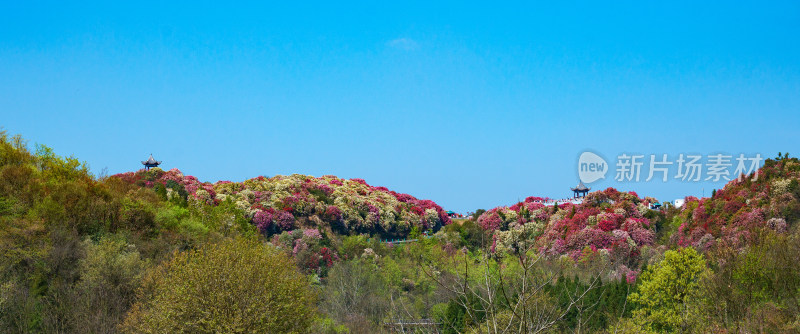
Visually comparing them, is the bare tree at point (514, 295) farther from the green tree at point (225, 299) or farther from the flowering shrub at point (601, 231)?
the green tree at point (225, 299)

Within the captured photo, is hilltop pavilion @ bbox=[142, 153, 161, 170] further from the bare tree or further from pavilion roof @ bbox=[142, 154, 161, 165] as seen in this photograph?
the bare tree

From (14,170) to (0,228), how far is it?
9.98 meters

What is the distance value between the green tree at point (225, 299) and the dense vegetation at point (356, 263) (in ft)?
0.25

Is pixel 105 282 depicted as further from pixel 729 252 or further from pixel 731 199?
pixel 731 199

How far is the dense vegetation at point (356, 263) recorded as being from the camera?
28500 mm

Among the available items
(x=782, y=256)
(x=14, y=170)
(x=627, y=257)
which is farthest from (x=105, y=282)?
(x=627, y=257)

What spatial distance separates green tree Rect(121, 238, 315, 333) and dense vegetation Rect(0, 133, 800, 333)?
75mm

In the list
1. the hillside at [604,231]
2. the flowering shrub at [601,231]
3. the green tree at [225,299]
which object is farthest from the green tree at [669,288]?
A: the green tree at [225,299]

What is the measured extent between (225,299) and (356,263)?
107 ft

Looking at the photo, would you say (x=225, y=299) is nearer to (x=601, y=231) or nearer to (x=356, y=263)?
(x=356, y=263)

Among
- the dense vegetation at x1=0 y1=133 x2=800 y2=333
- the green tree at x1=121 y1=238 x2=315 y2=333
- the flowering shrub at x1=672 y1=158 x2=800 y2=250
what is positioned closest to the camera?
the green tree at x1=121 y1=238 x2=315 y2=333

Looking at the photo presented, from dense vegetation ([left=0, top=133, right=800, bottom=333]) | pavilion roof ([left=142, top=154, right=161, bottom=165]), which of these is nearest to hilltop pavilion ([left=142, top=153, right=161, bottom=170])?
pavilion roof ([left=142, top=154, right=161, bottom=165])

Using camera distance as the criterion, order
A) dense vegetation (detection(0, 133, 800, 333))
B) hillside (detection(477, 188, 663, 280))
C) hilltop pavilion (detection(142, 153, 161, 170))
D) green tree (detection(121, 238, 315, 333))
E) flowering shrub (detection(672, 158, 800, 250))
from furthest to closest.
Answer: hilltop pavilion (detection(142, 153, 161, 170)), hillside (detection(477, 188, 663, 280)), flowering shrub (detection(672, 158, 800, 250)), dense vegetation (detection(0, 133, 800, 333)), green tree (detection(121, 238, 315, 333))

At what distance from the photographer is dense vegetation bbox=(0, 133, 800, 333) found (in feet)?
93.5
